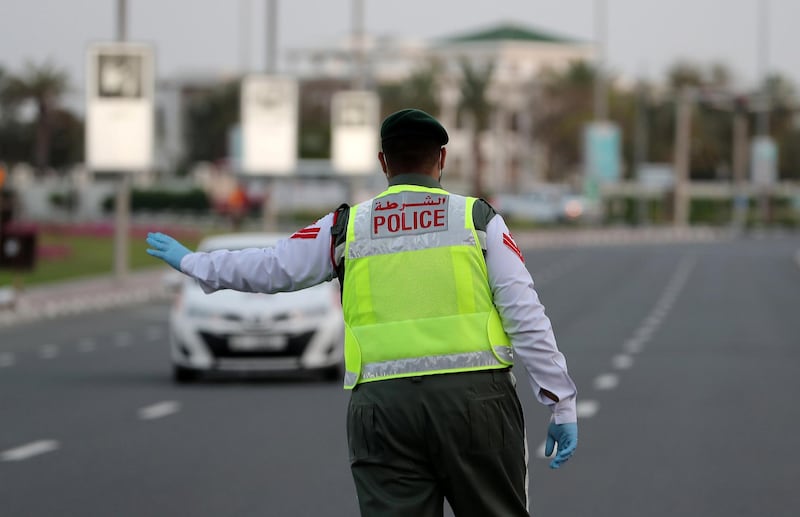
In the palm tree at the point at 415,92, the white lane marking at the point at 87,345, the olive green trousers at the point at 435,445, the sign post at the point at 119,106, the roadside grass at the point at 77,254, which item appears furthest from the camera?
the palm tree at the point at 415,92

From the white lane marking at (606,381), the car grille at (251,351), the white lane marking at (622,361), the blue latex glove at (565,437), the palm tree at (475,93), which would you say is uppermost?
the palm tree at (475,93)

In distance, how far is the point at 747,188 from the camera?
464ft

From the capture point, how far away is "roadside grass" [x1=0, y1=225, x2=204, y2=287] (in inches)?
1727

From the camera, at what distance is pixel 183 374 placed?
1905 centimetres

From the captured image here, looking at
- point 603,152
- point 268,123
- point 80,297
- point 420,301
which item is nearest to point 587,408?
point 420,301

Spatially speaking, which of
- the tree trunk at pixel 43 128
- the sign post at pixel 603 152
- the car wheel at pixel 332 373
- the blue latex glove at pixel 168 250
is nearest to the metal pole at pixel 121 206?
the car wheel at pixel 332 373

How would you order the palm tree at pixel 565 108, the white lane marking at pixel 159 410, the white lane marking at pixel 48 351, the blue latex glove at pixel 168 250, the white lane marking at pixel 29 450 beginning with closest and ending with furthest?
the blue latex glove at pixel 168 250, the white lane marking at pixel 29 450, the white lane marking at pixel 159 410, the white lane marking at pixel 48 351, the palm tree at pixel 565 108

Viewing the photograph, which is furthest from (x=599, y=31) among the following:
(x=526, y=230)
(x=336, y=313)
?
(x=336, y=313)

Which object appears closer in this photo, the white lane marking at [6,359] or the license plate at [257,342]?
the license plate at [257,342]

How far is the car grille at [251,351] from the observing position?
1858 centimetres

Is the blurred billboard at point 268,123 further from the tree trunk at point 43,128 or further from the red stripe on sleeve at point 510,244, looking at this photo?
the tree trunk at point 43,128

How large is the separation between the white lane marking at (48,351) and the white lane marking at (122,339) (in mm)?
924

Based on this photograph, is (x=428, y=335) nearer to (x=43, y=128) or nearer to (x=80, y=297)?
(x=80, y=297)

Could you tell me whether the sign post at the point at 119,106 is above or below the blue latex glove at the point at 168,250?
above
